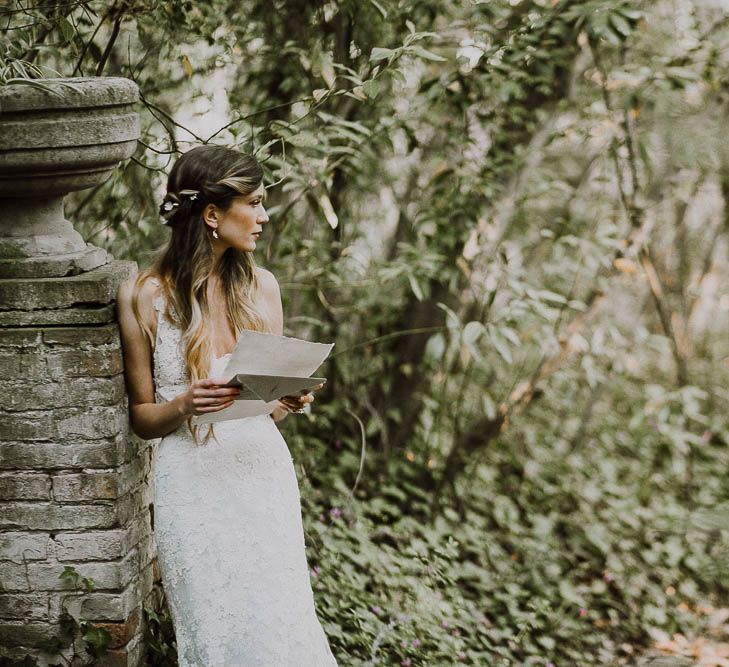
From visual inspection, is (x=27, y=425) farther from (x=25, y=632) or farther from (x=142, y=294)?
(x=25, y=632)

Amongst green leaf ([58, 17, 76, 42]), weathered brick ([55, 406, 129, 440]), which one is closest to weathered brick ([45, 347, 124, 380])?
weathered brick ([55, 406, 129, 440])

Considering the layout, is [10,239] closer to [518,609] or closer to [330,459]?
[330,459]

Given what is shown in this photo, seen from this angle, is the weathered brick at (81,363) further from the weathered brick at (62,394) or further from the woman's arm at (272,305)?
the woman's arm at (272,305)

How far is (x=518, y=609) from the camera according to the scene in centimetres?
420

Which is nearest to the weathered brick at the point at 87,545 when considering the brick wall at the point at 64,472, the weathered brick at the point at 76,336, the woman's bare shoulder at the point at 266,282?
the brick wall at the point at 64,472

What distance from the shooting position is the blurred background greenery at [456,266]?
141 inches

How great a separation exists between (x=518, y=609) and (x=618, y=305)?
13.4 ft

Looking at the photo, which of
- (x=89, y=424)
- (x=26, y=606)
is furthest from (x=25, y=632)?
(x=89, y=424)

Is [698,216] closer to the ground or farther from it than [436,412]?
farther from it

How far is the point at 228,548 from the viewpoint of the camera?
7.67 feet

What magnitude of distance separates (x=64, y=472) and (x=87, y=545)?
0.24 m

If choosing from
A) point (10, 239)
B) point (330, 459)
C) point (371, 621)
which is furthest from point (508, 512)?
point (10, 239)

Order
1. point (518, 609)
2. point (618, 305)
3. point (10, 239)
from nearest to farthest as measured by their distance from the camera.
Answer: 1. point (10, 239)
2. point (518, 609)
3. point (618, 305)

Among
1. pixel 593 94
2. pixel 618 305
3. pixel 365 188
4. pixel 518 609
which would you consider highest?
pixel 593 94
